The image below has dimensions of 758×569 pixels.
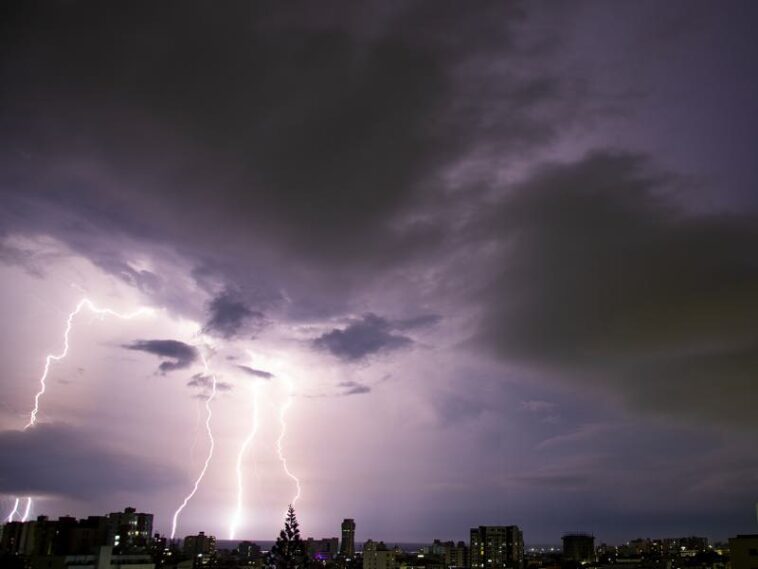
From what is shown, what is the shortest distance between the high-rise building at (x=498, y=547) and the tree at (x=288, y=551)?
74609mm

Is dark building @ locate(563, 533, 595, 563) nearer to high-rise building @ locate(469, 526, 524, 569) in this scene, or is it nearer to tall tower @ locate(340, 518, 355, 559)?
high-rise building @ locate(469, 526, 524, 569)

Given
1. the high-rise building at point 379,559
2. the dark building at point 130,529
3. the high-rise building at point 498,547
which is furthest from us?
the high-rise building at point 498,547

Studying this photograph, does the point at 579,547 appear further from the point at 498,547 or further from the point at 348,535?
the point at 348,535

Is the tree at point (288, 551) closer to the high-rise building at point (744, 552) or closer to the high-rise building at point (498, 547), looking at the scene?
the high-rise building at point (744, 552)

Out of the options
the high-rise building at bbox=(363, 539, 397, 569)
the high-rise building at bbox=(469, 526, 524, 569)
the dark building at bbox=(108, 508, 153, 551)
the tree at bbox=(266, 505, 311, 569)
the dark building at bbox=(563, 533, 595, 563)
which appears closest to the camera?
the tree at bbox=(266, 505, 311, 569)

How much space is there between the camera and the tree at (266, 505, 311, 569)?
35.3 meters

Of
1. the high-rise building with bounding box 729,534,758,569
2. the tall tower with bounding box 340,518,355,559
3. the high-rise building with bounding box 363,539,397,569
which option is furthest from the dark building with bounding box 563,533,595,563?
the high-rise building with bounding box 729,534,758,569

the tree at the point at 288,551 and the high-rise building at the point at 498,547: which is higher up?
the tree at the point at 288,551

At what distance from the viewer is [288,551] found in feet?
117

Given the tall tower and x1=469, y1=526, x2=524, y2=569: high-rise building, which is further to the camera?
the tall tower

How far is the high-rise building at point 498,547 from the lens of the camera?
10175 cm

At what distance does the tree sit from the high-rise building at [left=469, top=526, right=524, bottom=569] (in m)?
74.6

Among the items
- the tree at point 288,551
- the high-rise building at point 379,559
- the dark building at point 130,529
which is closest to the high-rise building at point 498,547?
the high-rise building at point 379,559

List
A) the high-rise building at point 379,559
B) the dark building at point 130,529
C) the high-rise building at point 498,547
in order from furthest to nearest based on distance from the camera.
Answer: the high-rise building at point 498,547
the high-rise building at point 379,559
the dark building at point 130,529
